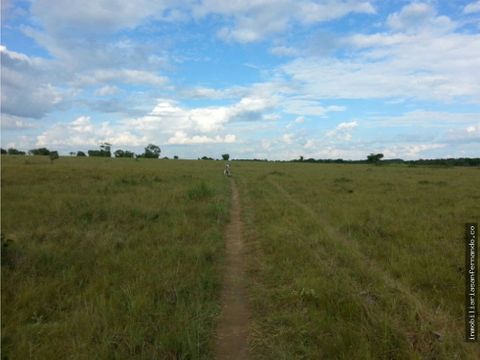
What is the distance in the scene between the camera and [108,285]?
533 centimetres

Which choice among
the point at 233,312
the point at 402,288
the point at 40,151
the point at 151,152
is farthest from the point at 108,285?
the point at 151,152

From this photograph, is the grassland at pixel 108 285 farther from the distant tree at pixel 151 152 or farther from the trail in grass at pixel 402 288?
the distant tree at pixel 151 152

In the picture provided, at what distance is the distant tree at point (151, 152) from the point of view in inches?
4621

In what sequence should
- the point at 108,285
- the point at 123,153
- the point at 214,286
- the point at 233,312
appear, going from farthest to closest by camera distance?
the point at 123,153 → the point at 214,286 → the point at 108,285 → the point at 233,312

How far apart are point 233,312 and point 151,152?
119 m

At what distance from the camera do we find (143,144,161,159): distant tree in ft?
385

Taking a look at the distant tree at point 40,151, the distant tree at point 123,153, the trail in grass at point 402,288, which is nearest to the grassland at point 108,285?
the trail in grass at point 402,288

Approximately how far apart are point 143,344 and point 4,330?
1665 millimetres

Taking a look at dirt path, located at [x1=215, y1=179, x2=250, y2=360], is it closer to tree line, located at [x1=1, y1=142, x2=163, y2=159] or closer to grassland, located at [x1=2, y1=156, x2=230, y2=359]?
grassland, located at [x1=2, y1=156, x2=230, y2=359]

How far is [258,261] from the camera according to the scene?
6910 millimetres

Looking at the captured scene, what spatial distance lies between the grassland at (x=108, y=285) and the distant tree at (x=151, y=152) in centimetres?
10958

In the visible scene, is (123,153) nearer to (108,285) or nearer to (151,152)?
(151,152)

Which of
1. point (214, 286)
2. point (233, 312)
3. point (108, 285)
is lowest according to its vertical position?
point (233, 312)

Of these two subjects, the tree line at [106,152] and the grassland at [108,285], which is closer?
the grassland at [108,285]
